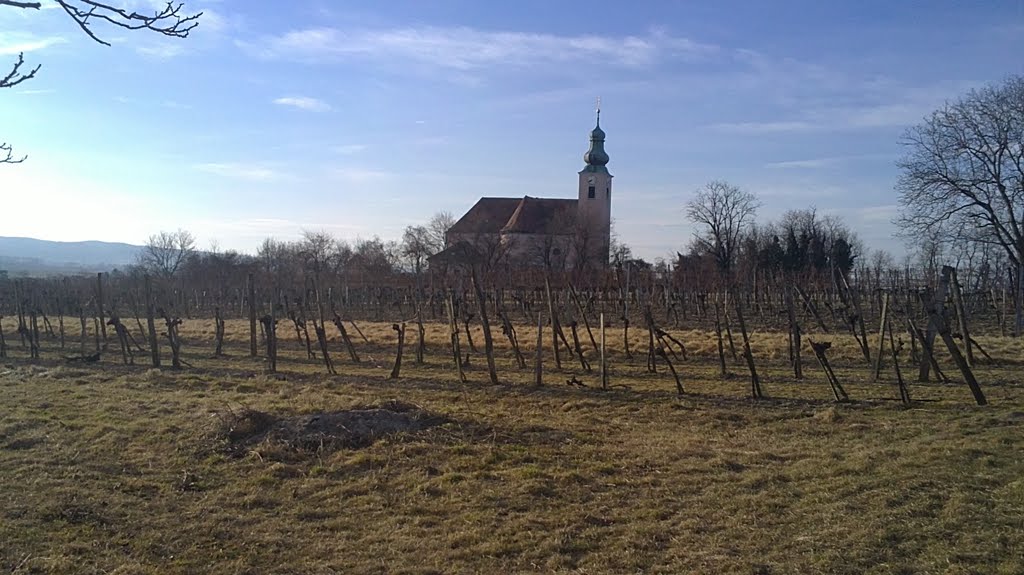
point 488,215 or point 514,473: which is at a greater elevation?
point 488,215

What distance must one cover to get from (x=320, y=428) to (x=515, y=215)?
5899 cm

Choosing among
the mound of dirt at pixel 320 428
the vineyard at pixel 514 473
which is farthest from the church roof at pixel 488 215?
the mound of dirt at pixel 320 428

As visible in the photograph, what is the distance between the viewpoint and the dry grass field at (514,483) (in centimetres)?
455

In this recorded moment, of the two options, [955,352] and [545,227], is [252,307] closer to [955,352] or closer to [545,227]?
[955,352]

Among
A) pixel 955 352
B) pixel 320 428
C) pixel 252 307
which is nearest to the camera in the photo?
pixel 320 428

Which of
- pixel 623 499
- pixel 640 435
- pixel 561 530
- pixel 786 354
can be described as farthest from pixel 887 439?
pixel 786 354

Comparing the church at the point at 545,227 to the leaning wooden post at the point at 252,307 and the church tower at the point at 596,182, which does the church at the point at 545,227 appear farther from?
the leaning wooden post at the point at 252,307

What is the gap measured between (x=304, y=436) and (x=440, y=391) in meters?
4.25

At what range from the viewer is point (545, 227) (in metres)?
62.7

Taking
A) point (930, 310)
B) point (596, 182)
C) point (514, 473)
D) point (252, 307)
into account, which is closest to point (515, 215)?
point (596, 182)

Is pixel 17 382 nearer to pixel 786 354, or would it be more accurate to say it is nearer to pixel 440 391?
pixel 440 391

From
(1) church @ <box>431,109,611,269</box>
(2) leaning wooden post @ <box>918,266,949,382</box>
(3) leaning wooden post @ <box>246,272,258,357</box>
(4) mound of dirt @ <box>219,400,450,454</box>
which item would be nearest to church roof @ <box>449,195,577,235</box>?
(1) church @ <box>431,109,611,269</box>

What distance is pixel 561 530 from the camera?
5000 mm

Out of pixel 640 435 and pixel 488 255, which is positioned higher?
pixel 488 255
